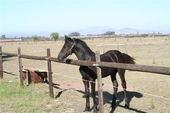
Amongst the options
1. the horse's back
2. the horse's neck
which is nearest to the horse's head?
the horse's neck

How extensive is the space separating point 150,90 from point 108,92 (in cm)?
151

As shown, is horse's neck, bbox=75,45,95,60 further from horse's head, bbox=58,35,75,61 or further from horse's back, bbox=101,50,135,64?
horse's back, bbox=101,50,135,64

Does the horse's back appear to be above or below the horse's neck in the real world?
below

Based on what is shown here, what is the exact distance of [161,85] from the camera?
26.5 feet

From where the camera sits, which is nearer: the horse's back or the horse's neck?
the horse's neck

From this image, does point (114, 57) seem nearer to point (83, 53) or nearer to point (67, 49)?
point (83, 53)

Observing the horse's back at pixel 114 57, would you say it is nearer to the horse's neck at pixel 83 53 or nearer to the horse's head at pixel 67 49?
the horse's neck at pixel 83 53

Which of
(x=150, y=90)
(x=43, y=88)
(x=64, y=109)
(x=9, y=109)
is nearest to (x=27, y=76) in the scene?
(x=43, y=88)

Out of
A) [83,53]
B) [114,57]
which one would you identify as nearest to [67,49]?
[83,53]

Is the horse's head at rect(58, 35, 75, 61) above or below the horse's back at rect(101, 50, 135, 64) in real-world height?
above

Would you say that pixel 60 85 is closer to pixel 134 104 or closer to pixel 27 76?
pixel 27 76

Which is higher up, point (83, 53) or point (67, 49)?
point (67, 49)

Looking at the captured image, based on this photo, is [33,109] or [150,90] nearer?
[33,109]

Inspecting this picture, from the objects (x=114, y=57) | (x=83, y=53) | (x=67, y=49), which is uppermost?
(x=67, y=49)
